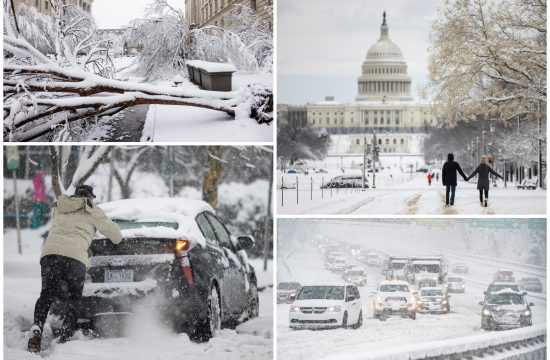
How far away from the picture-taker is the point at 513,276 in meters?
6.17

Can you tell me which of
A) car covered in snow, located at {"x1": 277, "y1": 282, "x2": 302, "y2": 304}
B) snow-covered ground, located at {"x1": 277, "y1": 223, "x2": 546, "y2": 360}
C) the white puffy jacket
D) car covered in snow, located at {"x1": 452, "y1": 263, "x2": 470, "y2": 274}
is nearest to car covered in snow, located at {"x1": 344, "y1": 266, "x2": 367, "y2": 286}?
snow-covered ground, located at {"x1": 277, "y1": 223, "x2": 546, "y2": 360}

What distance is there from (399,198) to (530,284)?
1022 millimetres

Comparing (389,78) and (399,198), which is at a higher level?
(389,78)

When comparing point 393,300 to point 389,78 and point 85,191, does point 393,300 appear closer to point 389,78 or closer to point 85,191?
point 389,78

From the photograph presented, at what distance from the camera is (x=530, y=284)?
6.18m

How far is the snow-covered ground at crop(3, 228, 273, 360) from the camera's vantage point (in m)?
5.55

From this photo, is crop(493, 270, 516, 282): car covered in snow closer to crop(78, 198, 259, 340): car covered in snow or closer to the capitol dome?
the capitol dome

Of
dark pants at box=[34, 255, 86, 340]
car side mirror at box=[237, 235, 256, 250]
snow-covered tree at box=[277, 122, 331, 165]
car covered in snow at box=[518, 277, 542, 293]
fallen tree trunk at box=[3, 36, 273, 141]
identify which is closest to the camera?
dark pants at box=[34, 255, 86, 340]

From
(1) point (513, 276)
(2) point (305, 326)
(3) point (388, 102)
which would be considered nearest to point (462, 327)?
(1) point (513, 276)

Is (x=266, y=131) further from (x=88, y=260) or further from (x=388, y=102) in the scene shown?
(x=88, y=260)

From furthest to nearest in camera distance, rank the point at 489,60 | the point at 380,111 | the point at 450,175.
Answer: the point at 380,111
the point at 489,60
the point at 450,175

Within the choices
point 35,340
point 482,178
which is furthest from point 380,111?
point 35,340

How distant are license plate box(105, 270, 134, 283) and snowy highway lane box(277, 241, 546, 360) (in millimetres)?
1091

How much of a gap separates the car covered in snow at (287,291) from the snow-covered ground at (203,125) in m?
0.94
